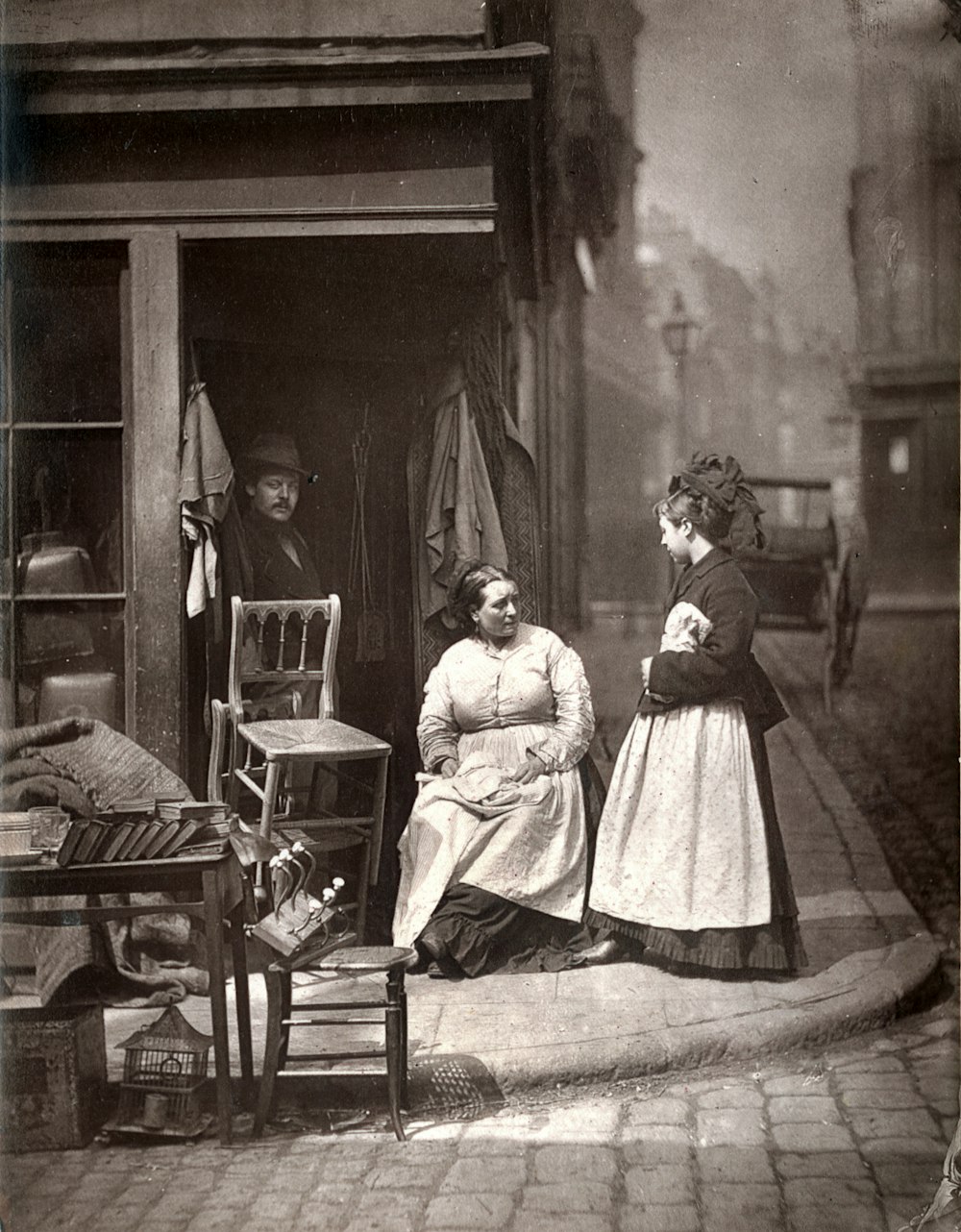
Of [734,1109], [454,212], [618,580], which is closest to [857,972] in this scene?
[734,1109]

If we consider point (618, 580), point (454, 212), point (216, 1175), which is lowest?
point (216, 1175)

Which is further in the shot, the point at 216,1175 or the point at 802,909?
the point at 802,909

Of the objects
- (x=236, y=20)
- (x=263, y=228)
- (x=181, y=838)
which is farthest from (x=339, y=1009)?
(x=236, y=20)

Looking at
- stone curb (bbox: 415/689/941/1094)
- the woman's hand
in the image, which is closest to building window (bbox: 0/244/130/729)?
the woman's hand

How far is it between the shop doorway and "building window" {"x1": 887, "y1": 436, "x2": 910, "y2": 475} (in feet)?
3.75

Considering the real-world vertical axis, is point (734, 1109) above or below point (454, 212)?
below

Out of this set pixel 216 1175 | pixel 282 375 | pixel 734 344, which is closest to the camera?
pixel 216 1175

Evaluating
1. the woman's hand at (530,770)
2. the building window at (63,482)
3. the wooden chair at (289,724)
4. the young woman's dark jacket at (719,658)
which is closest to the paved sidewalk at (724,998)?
the young woman's dark jacket at (719,658)

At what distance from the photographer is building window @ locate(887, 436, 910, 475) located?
132 inches

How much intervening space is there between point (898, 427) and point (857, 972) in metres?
1.41

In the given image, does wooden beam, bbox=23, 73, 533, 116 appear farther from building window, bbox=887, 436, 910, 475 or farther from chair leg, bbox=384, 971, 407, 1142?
chair leg, bbox=384, 971, 407, 1142

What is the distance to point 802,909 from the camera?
11.4ft

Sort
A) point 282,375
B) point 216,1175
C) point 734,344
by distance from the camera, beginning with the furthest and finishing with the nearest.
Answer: point 282,375, point 734,344, point 216,1175

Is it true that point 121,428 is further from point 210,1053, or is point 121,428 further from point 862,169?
point 862,169
